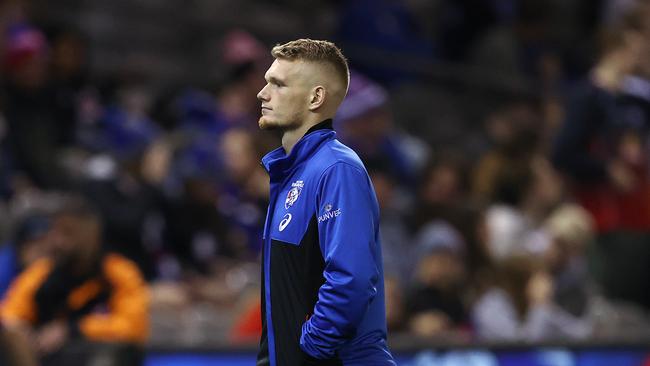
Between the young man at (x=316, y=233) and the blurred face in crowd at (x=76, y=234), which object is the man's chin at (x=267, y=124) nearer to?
the young man at (x=316, y=233)

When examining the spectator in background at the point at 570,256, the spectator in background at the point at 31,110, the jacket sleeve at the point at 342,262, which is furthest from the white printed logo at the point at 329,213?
the spectator in background at the point at 31,110

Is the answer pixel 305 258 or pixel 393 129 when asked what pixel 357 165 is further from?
pixel 393 129

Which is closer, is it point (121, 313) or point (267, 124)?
point (267, 124)

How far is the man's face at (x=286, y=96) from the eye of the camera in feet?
12.8

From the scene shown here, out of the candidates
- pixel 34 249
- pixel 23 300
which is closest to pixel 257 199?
pixel 34 249

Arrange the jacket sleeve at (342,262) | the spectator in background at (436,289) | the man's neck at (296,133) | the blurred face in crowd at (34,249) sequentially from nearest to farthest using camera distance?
1. the jacket sleeve at (342,262)
2. the man's neck at (296,133)
3. the blurred face in crowd at (34,249)
4. the spectator in background at (436,289)

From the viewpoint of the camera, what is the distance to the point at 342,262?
367 cm

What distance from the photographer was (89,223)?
26.4 feet

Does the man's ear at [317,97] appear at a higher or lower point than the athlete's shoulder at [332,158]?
higher

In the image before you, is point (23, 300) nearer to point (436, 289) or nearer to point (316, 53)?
point (436, 289)

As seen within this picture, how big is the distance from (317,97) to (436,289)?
5.17 metres

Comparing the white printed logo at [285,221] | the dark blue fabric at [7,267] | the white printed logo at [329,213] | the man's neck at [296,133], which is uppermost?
the man's neck at [296,133]

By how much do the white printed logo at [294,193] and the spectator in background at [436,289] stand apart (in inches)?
189

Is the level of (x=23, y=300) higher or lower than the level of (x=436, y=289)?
lower
